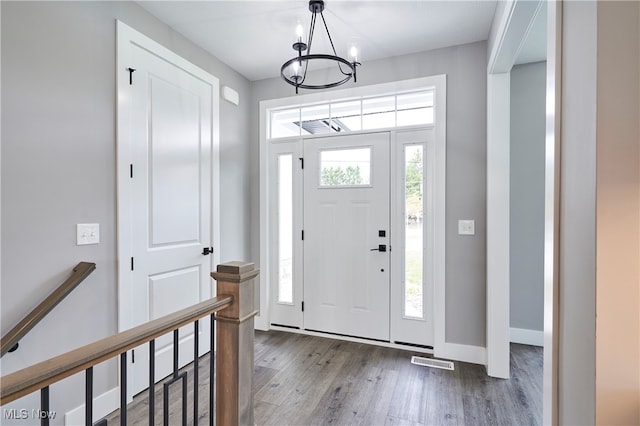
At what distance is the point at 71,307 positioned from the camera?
1859 millimetres

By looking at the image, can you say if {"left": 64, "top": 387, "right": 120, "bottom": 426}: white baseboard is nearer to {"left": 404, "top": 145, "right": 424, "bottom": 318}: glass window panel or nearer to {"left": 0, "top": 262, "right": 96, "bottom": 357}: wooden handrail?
{"left": 0, "top": 262, "right": 96, "bottom": 357}: wooden handrail

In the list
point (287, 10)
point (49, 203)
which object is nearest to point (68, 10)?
point (49, 203)

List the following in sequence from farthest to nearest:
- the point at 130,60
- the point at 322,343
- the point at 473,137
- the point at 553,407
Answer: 1. the point at 322,343
2. the point at 473,137
3. the point at 130,60
4. the point at 553,407

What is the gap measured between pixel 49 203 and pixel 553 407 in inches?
96.1

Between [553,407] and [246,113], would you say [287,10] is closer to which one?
[246,113]

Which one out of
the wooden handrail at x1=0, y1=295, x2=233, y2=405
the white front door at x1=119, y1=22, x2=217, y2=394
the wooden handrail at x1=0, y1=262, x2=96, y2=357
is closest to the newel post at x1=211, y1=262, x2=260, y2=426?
the wooden handrail at x1=0, y1=295, x2=233, y2=405

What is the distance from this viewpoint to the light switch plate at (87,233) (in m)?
1.90

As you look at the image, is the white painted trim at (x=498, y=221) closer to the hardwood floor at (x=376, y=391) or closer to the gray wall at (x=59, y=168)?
the hardwood floor at (x=376, y=391)

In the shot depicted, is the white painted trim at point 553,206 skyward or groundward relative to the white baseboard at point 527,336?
skyward

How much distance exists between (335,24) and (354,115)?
0.90 m

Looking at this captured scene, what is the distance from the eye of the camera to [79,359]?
0.77m

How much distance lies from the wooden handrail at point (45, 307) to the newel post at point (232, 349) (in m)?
1.03

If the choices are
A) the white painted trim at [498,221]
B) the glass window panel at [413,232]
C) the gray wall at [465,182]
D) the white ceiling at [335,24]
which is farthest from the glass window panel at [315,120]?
the white painted trim at [498,221]

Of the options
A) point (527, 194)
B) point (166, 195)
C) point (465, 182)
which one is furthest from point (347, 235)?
point (527, 194)
